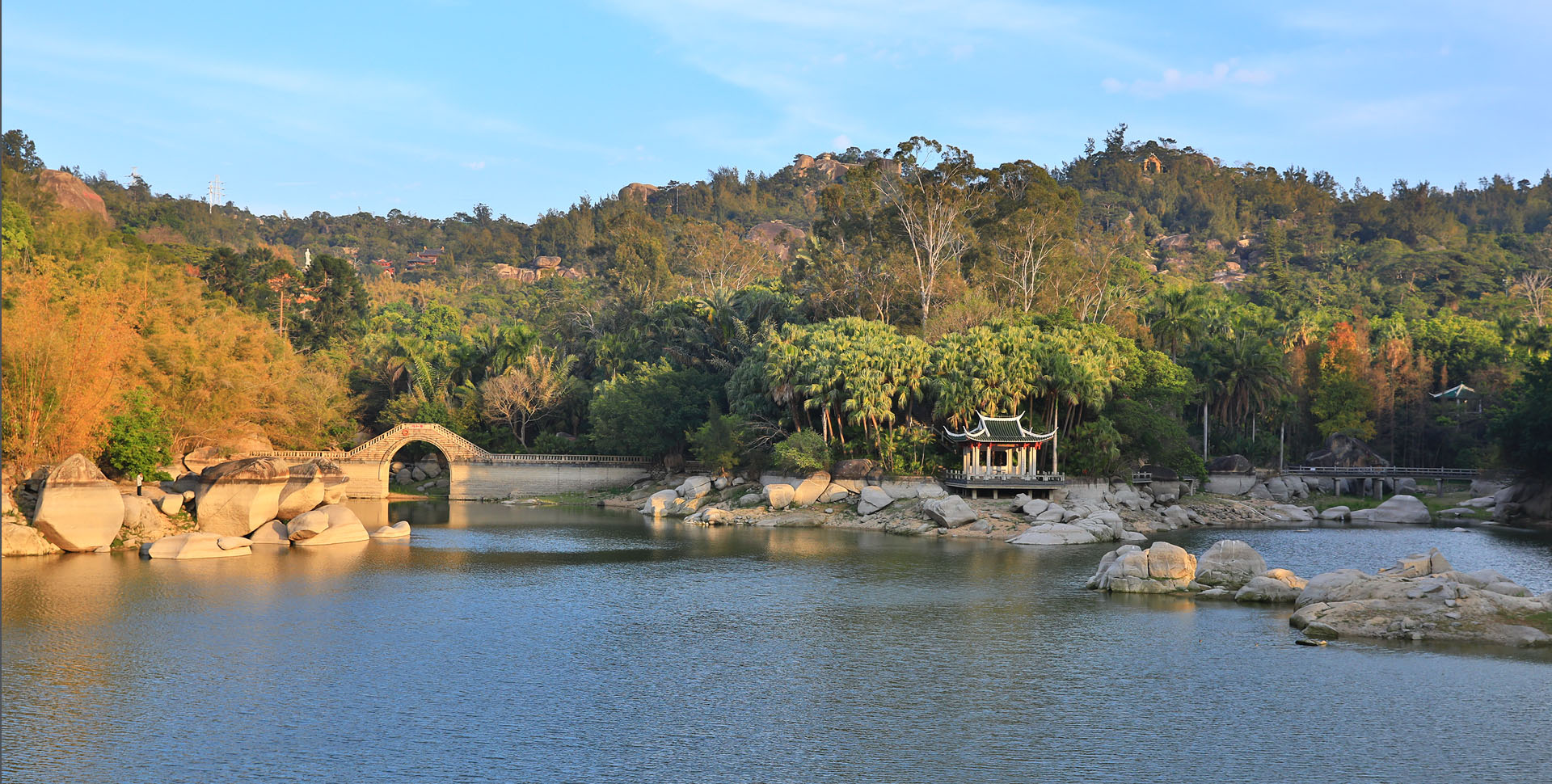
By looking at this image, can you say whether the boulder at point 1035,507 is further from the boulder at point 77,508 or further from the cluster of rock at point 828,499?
the boulder at point 77,508

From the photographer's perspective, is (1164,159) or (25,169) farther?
(1164,159)

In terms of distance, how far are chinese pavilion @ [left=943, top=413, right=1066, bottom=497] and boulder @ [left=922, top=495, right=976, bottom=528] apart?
2943 millimetres

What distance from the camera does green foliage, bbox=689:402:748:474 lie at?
6084cm

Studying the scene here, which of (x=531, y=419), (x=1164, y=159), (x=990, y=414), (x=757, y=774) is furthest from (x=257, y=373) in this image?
(x=1164, y=159)

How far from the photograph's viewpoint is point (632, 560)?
41188mm

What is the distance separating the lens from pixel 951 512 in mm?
49812

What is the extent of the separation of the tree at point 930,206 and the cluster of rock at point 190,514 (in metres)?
34.9

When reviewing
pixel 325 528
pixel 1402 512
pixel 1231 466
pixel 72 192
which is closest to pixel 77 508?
pixel 325 528

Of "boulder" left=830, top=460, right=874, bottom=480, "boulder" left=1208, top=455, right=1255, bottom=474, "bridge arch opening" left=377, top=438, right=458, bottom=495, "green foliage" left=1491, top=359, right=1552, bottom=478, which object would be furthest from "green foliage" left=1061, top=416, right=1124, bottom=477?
"bridge arch opening" left=377, top=438, right=458, bottom=495

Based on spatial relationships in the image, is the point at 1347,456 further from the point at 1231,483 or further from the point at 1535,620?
the point at 1535,620

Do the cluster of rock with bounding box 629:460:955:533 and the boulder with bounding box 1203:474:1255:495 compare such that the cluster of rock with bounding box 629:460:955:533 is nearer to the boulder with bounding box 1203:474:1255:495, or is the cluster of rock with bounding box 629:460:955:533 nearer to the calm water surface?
the calm water surface

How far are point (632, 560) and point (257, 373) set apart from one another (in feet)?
101

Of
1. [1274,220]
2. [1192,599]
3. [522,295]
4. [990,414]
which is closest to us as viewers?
[1192,599]

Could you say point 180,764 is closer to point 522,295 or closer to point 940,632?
point 940,632
